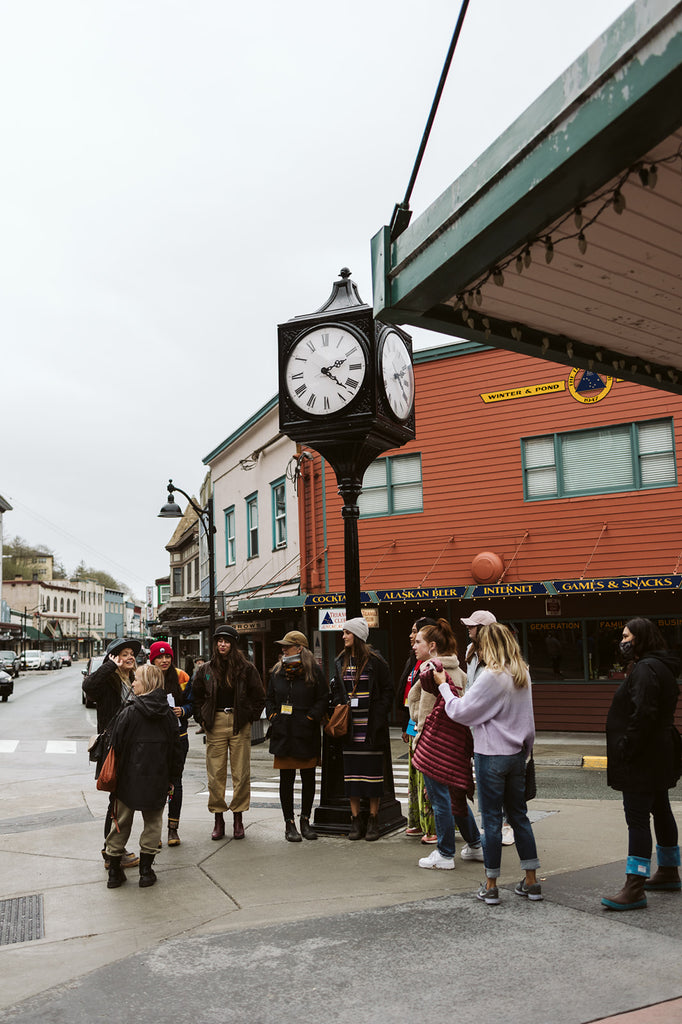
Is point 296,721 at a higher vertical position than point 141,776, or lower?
higher

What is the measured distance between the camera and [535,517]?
60.3 feet

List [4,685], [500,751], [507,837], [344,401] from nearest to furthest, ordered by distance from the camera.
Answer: [500,751] → [507,837] → [344,401] → [4,685]

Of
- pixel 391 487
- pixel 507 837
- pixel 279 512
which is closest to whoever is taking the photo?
pixel 507 837

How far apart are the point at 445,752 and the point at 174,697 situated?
2.83 metres

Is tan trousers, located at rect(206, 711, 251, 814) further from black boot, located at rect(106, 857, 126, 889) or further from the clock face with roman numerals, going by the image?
the clock face with roman numerals

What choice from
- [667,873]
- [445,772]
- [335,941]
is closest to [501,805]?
[445,772]

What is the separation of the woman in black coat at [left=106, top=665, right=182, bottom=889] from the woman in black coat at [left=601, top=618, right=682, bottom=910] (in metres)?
3.12

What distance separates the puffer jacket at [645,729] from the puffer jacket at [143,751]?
313cm

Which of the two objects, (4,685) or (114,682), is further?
(4,685)

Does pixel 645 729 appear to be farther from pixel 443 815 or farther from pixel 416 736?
pixel 416 736

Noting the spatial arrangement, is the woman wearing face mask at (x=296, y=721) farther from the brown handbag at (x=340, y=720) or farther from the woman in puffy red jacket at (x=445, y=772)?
the woman in puffy red jacket at (x=445, y=772)

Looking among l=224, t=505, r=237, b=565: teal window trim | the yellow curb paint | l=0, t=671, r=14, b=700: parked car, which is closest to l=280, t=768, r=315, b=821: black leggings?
the yellow curb paint

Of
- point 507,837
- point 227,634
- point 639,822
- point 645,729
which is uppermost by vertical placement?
point 227,634

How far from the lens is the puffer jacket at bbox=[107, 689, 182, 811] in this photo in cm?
642
